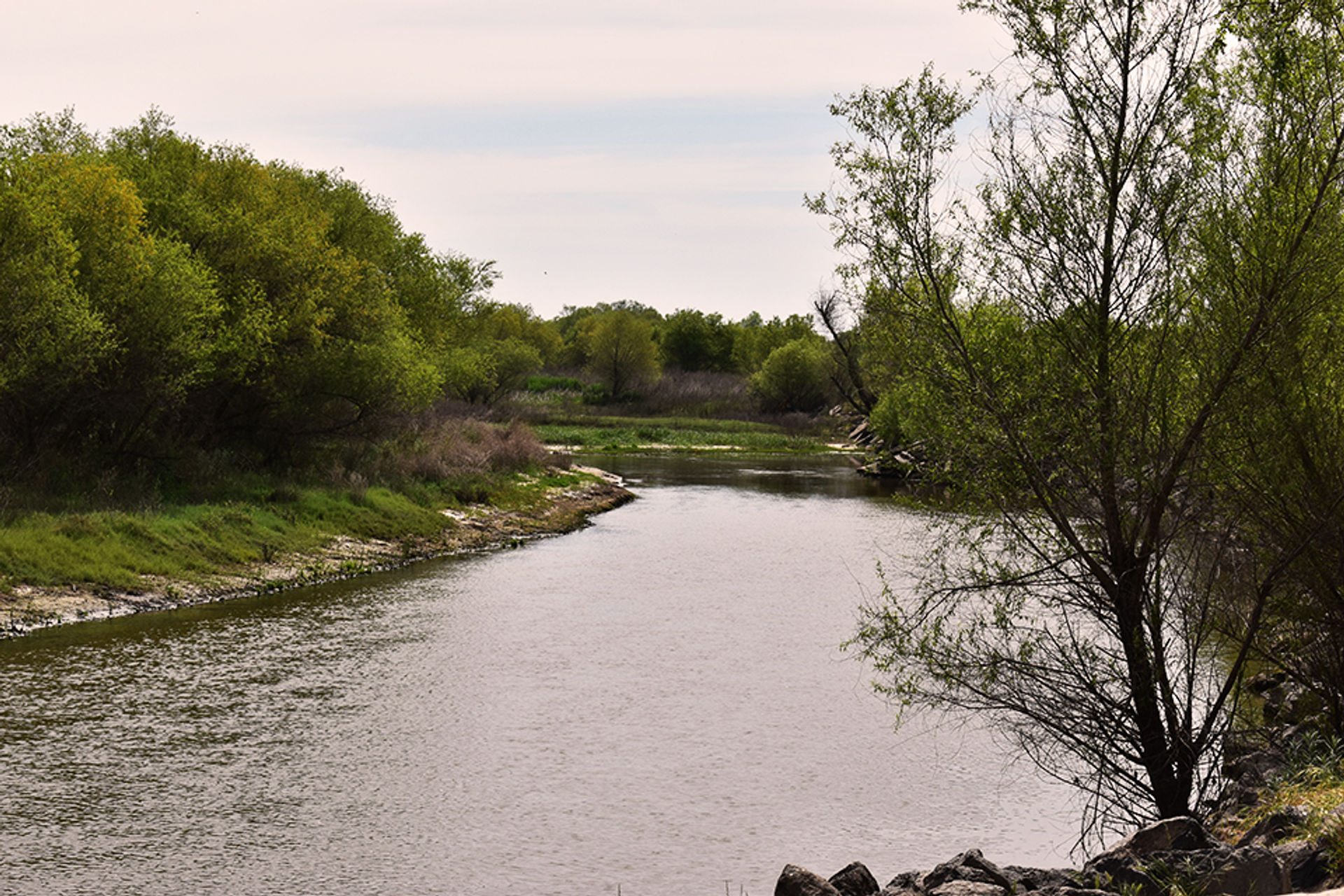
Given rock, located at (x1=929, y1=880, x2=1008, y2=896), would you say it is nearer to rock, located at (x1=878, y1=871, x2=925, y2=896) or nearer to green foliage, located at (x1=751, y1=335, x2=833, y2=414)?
rock, located at (x1=878, y1=871, x2=925, y2=896)

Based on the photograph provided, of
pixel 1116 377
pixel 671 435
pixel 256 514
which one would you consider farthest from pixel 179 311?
pixel 671 435

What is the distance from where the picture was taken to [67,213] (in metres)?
29.4

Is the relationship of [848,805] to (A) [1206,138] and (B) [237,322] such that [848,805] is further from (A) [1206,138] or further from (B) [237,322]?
(B) [237,322]

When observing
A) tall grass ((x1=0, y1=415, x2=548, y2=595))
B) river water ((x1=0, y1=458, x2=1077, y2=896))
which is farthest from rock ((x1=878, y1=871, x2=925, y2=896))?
tall grass ((x1=0, y1=415, x2=548, y2=595))

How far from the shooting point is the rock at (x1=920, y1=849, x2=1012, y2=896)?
11.0 m

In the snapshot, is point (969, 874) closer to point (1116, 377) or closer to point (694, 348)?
point (1116, 377)

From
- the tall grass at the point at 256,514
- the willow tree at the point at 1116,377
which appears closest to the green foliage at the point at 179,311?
the tall grass at the point at 256,514

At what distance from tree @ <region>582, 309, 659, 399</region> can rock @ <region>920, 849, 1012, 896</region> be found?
11066 cm

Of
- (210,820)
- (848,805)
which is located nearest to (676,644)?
(848,805)

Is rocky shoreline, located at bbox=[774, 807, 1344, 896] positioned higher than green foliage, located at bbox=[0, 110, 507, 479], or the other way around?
green foliage, located at bbox=[0, 110, 507, 479]

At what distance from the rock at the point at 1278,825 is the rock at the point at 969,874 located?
83.7 inches

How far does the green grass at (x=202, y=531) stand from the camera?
83.3ft

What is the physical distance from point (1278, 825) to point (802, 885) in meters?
4.00

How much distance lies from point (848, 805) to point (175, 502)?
22767mm
